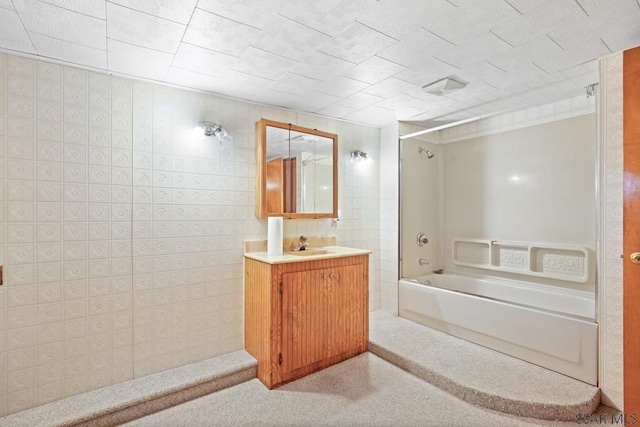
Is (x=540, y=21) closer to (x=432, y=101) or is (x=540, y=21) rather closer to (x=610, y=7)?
(x=610, y=7)

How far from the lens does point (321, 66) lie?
6.89 feet

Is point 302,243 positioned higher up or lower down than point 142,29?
lower down

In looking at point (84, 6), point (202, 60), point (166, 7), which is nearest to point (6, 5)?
point (84, 6)

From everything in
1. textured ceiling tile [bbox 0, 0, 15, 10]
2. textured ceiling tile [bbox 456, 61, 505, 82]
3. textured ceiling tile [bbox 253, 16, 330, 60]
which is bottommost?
textured ceiling tile [bbox 0, 0, 15, 10]

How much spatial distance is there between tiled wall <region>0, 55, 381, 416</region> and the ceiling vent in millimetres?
1394

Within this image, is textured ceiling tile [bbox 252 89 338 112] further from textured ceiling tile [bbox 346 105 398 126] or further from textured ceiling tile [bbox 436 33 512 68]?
textured ceiling tile [bbox 436 33 512 68]

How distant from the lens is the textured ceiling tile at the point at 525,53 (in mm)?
1842

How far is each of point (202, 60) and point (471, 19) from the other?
156cm

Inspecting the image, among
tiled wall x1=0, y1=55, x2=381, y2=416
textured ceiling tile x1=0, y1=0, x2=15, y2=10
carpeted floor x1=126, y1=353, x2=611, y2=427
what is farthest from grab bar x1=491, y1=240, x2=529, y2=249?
textured ceiling tile x1=0, y1=0, x2=15, y2=10

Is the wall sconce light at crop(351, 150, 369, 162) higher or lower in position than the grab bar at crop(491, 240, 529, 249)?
higher

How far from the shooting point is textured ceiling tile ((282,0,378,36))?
147 centimetres

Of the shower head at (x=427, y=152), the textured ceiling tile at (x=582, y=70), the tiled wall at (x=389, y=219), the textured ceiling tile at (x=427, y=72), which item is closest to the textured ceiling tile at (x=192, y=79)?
the textured ceiling tile at (x=427, y=72)

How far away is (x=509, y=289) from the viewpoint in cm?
319

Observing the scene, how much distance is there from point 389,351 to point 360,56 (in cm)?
226
